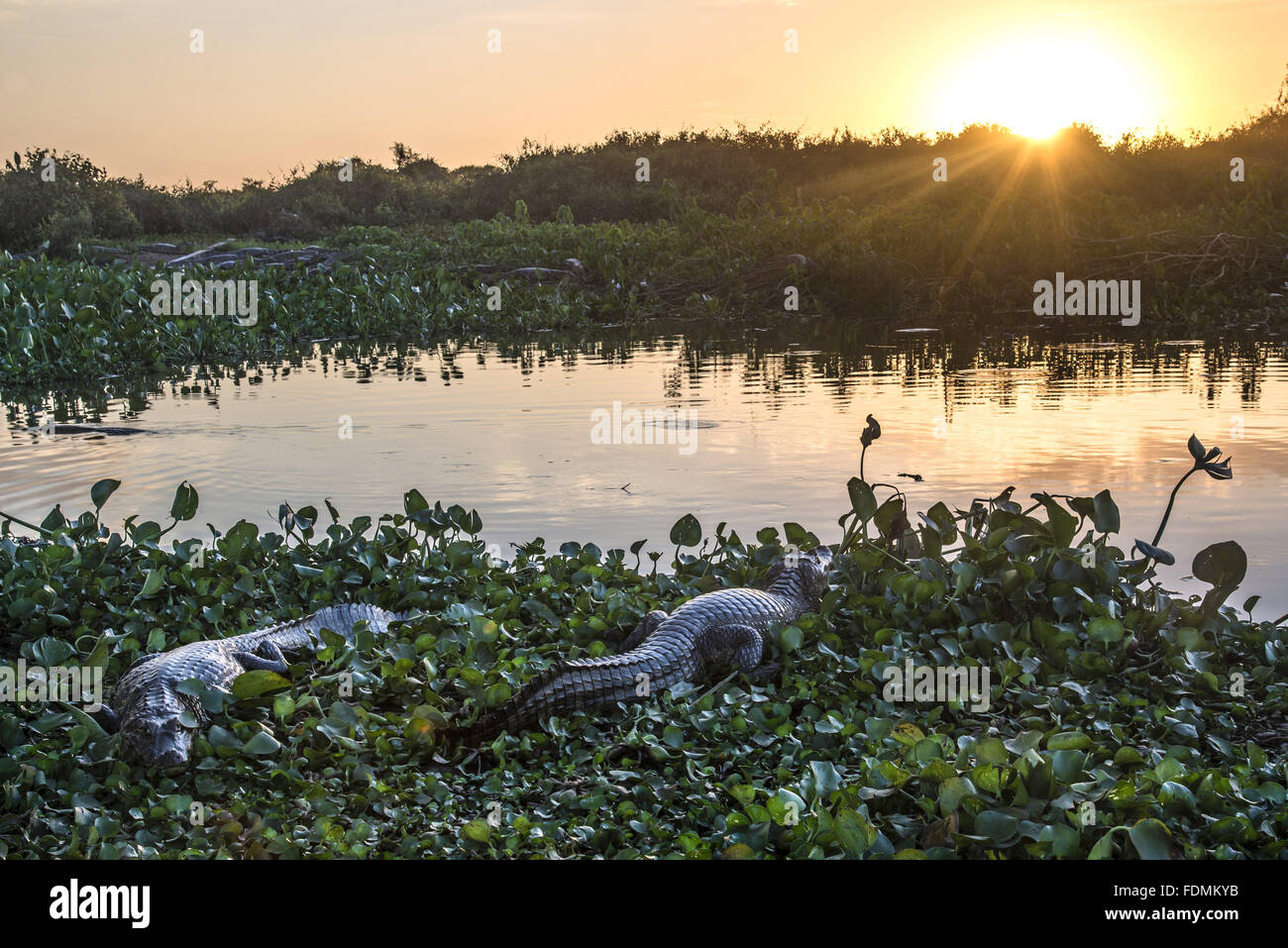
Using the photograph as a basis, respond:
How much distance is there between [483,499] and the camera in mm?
7562

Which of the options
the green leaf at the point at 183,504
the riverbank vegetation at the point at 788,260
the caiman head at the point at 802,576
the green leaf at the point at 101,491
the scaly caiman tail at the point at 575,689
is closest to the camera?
the scaly caiman tail at the point at 575,689

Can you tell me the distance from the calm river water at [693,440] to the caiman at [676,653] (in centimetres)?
125

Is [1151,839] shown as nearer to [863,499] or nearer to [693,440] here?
[863,499]

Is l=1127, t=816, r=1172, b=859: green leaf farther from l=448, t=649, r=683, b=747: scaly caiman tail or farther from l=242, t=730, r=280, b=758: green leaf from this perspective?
l=242, t=730, r=280, b=758: green leaf

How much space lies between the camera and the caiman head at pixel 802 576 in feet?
17.4

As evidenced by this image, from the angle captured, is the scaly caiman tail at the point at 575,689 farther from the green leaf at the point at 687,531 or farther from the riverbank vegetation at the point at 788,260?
the riverbank vegetation at the point at 788,260

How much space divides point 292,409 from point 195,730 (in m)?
7.90

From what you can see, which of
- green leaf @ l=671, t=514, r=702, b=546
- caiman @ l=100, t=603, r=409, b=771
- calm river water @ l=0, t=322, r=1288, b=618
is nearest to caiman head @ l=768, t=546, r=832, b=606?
green leaf @ l=671, t=514, r=702, b=546

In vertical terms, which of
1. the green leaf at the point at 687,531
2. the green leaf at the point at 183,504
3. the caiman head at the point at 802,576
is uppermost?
the green leaf at the point at 183,504

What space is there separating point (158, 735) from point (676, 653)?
182 cm

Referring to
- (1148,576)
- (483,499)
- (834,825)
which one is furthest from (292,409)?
(834,825)

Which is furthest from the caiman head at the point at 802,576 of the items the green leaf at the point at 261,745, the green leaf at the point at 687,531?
the green leaf at the point at 261,745

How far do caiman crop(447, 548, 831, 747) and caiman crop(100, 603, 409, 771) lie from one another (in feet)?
3.00

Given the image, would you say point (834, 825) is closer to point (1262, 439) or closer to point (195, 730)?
point (195, 730)
